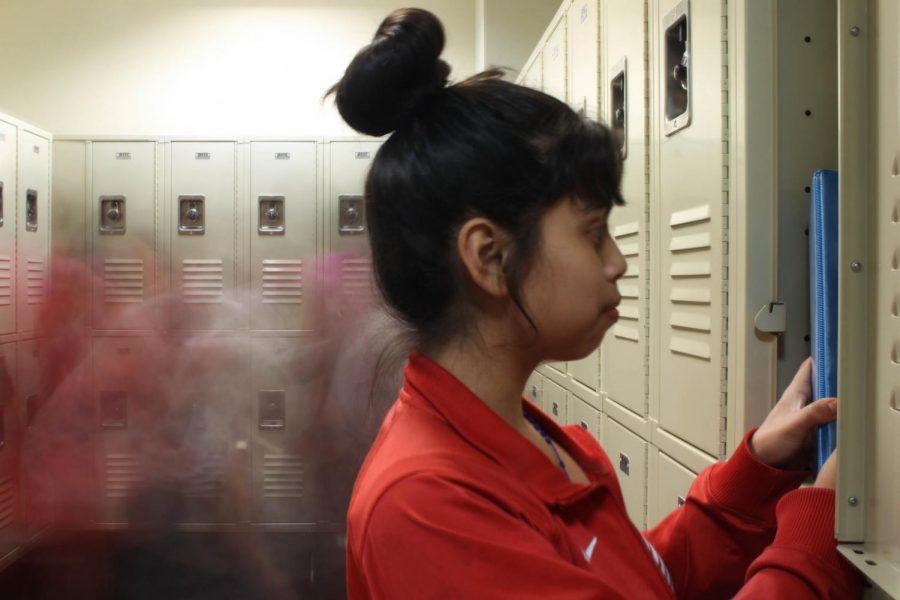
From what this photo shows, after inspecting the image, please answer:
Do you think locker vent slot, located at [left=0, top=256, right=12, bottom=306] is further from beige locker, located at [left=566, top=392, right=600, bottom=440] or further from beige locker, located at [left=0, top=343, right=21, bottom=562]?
beige locker, located at [left=566, top=392, right=600, bottom=440]

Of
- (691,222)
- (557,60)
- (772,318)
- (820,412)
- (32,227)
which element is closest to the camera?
(820,412)

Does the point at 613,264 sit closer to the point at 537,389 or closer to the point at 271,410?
the point at 537,389

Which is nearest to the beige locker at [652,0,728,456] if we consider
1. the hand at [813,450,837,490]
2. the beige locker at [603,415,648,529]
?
the beige locker at [603,415,648,529]

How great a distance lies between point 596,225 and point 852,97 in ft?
1.22

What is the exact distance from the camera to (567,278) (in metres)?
0.77

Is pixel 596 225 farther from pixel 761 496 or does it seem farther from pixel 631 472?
pixel 631 472

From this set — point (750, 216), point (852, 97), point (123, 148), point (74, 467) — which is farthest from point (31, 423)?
Answer: point (852, 97)

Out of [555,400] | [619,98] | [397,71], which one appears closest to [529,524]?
[397,71]

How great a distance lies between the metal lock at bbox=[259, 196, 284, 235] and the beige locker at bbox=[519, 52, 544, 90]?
1852 millimetres

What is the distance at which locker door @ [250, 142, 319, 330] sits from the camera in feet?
15.4

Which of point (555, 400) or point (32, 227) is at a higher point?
point (32, 227)

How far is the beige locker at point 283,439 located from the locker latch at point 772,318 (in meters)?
3.66

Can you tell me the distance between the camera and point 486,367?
841 millimetres

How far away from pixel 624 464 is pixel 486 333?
1505 millimetres
